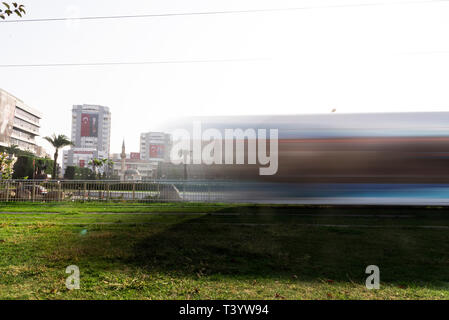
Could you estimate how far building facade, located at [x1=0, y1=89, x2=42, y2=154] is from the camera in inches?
2547

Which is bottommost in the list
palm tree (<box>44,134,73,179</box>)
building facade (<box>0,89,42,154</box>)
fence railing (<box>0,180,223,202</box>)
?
fence railing (<box>0,180,223,202</box>)

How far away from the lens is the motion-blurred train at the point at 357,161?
8.77 metres

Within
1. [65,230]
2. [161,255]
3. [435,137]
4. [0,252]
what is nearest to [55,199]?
[65,230]

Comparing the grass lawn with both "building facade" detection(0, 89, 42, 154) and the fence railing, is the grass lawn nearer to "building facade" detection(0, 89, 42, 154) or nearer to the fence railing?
the fence railing

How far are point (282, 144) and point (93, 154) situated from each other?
14764cm

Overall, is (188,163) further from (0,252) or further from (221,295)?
(221,295)

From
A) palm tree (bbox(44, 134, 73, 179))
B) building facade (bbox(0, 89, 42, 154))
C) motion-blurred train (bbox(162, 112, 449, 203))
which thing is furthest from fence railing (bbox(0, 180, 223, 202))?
building facade (bbox(0, 89, 42, 154))

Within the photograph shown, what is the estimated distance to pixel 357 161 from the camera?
29.4 feet

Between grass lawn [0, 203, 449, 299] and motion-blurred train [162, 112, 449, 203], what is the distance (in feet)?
3.85

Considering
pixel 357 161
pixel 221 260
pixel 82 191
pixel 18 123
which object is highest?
pixel 18 123

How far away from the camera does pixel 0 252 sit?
17.0ft

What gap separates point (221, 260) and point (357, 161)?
20.3 ft

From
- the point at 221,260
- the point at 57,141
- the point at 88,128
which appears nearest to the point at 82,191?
the point at 221,260

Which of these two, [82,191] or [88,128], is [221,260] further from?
[88,128]
